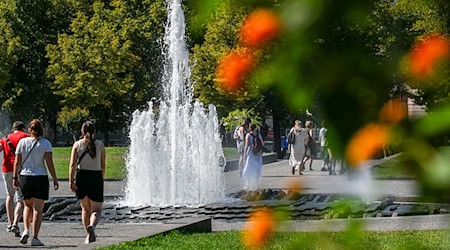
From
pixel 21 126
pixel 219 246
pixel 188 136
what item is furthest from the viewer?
pixel 188 136

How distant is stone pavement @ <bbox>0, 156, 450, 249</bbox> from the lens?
129 cm

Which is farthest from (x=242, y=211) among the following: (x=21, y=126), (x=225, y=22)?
(x=225, y=22)

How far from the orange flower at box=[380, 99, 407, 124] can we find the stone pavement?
0.07 m

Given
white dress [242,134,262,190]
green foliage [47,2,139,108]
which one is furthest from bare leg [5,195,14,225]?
green foliage [47,2,139,108]

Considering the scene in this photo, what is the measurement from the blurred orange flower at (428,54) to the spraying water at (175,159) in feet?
60.5

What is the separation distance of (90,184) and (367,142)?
38.4 ft

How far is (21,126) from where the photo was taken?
14172 mm

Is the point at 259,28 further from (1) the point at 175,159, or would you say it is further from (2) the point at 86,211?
(1) the point at 175,159

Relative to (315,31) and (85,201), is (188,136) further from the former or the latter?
(315,31)

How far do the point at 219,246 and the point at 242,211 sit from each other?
5.19m

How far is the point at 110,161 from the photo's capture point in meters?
37.1

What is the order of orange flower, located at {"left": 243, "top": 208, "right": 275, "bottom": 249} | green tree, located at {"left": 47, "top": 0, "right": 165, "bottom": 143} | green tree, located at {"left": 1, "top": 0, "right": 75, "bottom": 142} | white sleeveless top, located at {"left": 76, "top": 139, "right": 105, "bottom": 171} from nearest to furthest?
orange flower, located at {"left": 243, "top": 208, "right": 275, "bottom": 249}, white sleeveless top, located at {"left": 76, "top": 139, "right": 105, "bottom": 171}, green tree, located at {"left": 47, "top": 0, "right": 165, "bottom": 143}, green tree, located at {"left": 1, "top": 0, "right": 75, "bottom": 142}

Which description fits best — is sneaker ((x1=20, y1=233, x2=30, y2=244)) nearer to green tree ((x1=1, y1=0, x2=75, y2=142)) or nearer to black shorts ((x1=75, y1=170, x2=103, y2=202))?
black shorts ((x1=75, y1=170, x2=103, y2=202))

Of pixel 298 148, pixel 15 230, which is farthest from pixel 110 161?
pixel 15 230
